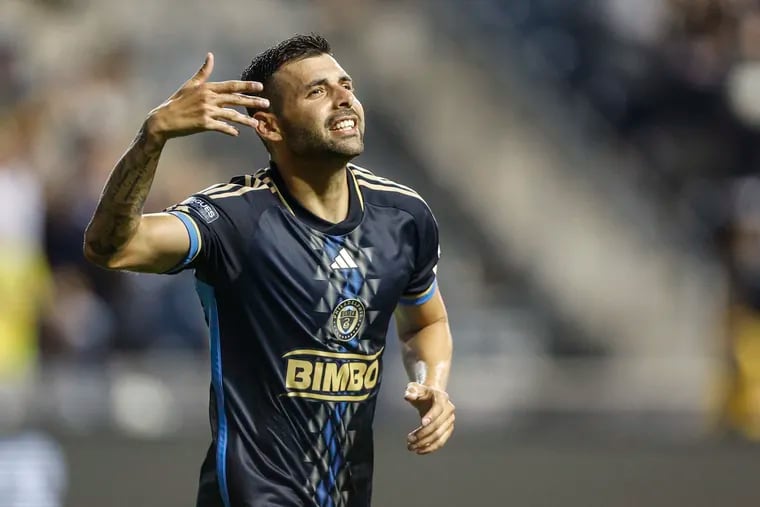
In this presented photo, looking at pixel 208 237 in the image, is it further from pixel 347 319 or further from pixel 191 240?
pixel 347 319

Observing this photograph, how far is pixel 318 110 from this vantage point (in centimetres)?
475

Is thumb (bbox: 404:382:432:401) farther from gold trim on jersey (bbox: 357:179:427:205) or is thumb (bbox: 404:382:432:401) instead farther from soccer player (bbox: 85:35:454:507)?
gold trim on jersey (bbox: 357:179:427:205)

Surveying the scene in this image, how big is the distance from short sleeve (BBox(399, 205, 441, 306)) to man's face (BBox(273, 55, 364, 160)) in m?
0.47

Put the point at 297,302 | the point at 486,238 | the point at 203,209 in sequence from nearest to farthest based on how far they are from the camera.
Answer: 1. the point at 203,209
2. the point at 297,302
3. the point at 486,238

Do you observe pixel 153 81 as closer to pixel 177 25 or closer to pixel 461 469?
pixel 177 25

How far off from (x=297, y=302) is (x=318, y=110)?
66cm

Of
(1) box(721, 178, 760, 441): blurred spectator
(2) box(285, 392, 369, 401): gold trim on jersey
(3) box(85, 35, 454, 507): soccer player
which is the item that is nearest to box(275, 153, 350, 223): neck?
(3) box(85, 35, 454, 507): soccer player

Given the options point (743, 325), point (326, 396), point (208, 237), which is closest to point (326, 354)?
point (326, 396)

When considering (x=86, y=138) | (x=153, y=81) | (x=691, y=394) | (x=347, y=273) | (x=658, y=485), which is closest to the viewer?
(x=347, y=273)

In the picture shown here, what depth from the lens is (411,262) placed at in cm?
505

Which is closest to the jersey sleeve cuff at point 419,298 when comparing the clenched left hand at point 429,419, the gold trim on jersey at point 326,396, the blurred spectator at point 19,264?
the gold trim on jersey at point 326,396

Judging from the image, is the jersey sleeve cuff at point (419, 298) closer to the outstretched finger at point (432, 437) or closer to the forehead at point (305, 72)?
the outstretched finger at point (432, 437)

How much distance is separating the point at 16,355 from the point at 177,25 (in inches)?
145

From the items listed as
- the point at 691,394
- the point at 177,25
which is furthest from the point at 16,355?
the point at 691,394
